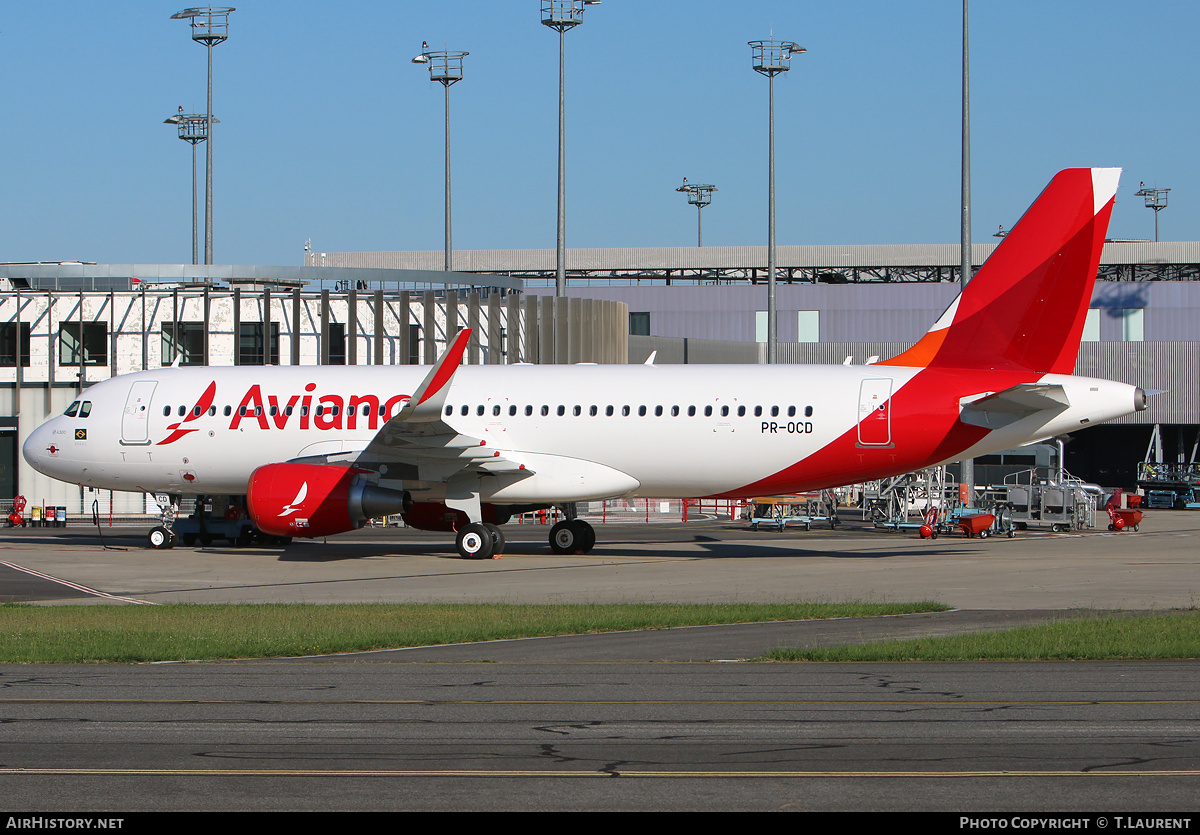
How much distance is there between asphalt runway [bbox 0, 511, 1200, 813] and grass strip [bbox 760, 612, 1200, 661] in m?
0.42

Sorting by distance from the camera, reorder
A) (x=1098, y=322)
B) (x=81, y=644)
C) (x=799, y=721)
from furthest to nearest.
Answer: (x=1098, y=322)
(x=81, y=644)
(x=799, y=721)

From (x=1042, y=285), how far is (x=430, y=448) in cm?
1281

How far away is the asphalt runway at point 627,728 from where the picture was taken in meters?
7.52

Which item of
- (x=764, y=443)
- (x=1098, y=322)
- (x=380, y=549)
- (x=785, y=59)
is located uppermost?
(x=785, y=59)

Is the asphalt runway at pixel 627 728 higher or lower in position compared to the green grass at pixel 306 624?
higher

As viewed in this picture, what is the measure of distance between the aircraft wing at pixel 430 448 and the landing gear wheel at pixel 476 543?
4.03 ft

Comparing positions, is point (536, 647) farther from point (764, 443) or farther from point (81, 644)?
point (764, 443)

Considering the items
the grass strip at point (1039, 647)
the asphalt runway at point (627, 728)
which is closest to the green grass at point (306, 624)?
the asphalt runway at point (627, 728)

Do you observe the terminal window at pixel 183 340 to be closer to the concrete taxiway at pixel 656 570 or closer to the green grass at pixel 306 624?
the concrete taxiway at pixel 656 570

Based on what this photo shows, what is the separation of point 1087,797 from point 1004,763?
35.4 inches

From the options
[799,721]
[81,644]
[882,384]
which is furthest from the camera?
[882,384]
